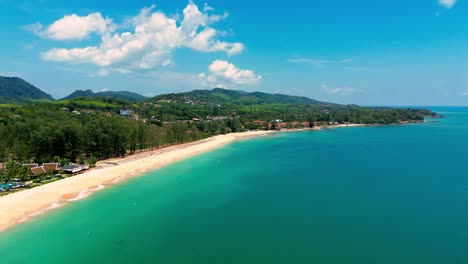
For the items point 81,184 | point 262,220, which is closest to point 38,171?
point 81,184

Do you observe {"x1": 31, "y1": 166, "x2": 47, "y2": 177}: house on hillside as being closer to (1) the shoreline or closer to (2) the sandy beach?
(1) the shoreline

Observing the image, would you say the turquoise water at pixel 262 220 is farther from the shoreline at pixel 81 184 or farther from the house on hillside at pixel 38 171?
the house on hillside at pixel 38 171

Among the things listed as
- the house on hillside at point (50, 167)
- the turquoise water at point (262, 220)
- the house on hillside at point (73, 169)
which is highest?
the house on hillside at point (50, 167)

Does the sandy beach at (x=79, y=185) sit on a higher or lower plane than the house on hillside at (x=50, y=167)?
lower

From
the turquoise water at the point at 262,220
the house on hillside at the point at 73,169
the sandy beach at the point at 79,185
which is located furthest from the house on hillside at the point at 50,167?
the turquoise water at the point at 262,220

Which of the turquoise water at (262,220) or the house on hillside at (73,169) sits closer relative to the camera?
the turquoise water at (262,220)

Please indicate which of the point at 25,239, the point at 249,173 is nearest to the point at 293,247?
the point at 25,239
